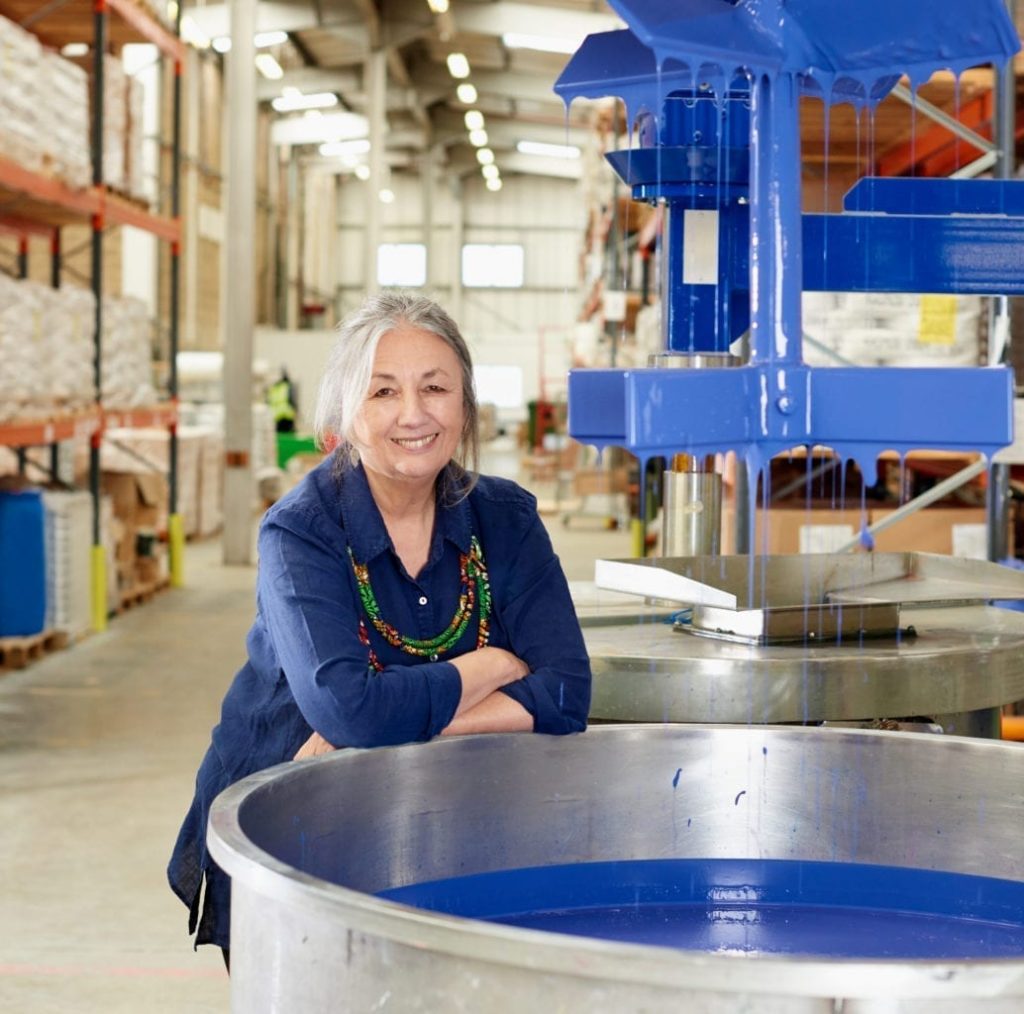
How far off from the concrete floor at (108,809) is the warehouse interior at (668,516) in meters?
0.02

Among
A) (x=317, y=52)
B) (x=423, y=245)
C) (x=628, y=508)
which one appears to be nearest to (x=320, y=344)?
(x=317, y=52)

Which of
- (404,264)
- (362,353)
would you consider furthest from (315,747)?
(404,264)

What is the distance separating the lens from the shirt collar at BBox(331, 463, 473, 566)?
227 cm

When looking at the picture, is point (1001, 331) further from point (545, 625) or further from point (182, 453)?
point (182, 453)

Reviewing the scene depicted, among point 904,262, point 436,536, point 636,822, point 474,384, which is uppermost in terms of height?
point 904,262

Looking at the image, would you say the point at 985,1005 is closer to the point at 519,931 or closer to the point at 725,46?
the point at 519,931

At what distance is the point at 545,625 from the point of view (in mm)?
2334

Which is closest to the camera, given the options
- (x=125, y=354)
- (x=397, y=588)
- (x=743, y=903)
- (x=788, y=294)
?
(x=788, y=294)

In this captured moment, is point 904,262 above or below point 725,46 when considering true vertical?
below

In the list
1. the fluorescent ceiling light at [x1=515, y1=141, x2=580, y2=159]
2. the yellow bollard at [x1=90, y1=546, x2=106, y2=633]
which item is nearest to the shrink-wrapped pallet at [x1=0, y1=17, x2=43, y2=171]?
the yellow bollard at [x1=90, y1=546, x2=106, y2=633]

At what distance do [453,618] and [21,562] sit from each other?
5876 millimetres

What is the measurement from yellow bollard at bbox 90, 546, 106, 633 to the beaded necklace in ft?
22.8

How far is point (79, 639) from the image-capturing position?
344 inches

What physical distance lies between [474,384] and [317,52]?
23.2 metres
